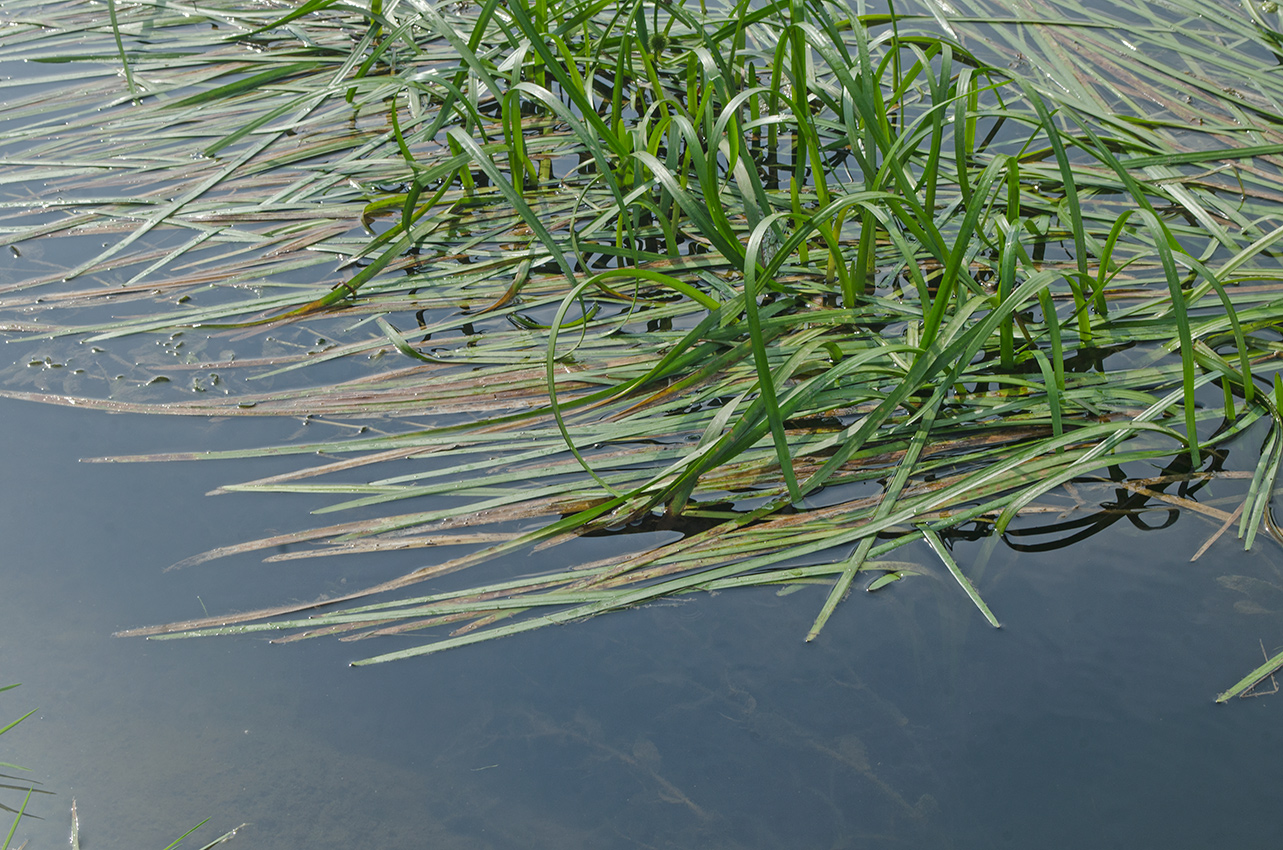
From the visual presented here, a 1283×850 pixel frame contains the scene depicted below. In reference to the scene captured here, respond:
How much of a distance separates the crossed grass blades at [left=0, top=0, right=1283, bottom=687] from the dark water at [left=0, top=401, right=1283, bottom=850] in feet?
0.22

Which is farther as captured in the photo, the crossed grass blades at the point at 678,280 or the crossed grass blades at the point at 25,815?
the crossed grass blades at the point at 678,280

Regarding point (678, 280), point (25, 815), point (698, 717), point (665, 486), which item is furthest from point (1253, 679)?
point (25, 815)

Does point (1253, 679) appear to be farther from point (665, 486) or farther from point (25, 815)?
point (25, 815)

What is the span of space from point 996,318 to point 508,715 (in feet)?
3.08

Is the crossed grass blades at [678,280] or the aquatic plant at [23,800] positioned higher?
the crossed grass blades at [678,280]

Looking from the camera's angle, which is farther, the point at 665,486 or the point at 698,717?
the point at 665,486

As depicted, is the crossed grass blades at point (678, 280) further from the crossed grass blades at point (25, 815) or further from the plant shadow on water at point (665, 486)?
the crossed grass blades at point (25, 815)

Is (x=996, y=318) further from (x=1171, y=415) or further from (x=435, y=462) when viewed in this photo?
(x=435, y=462)

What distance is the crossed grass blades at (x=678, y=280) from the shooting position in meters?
1.44

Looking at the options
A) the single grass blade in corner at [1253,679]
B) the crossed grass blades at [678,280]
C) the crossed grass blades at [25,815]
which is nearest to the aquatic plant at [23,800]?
the crossed grass blades at [25,815]

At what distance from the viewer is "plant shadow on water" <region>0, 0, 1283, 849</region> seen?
3.86 ft

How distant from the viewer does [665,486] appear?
1.46 meters

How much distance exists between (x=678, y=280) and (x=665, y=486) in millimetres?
384

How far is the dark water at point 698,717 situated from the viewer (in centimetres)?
113
